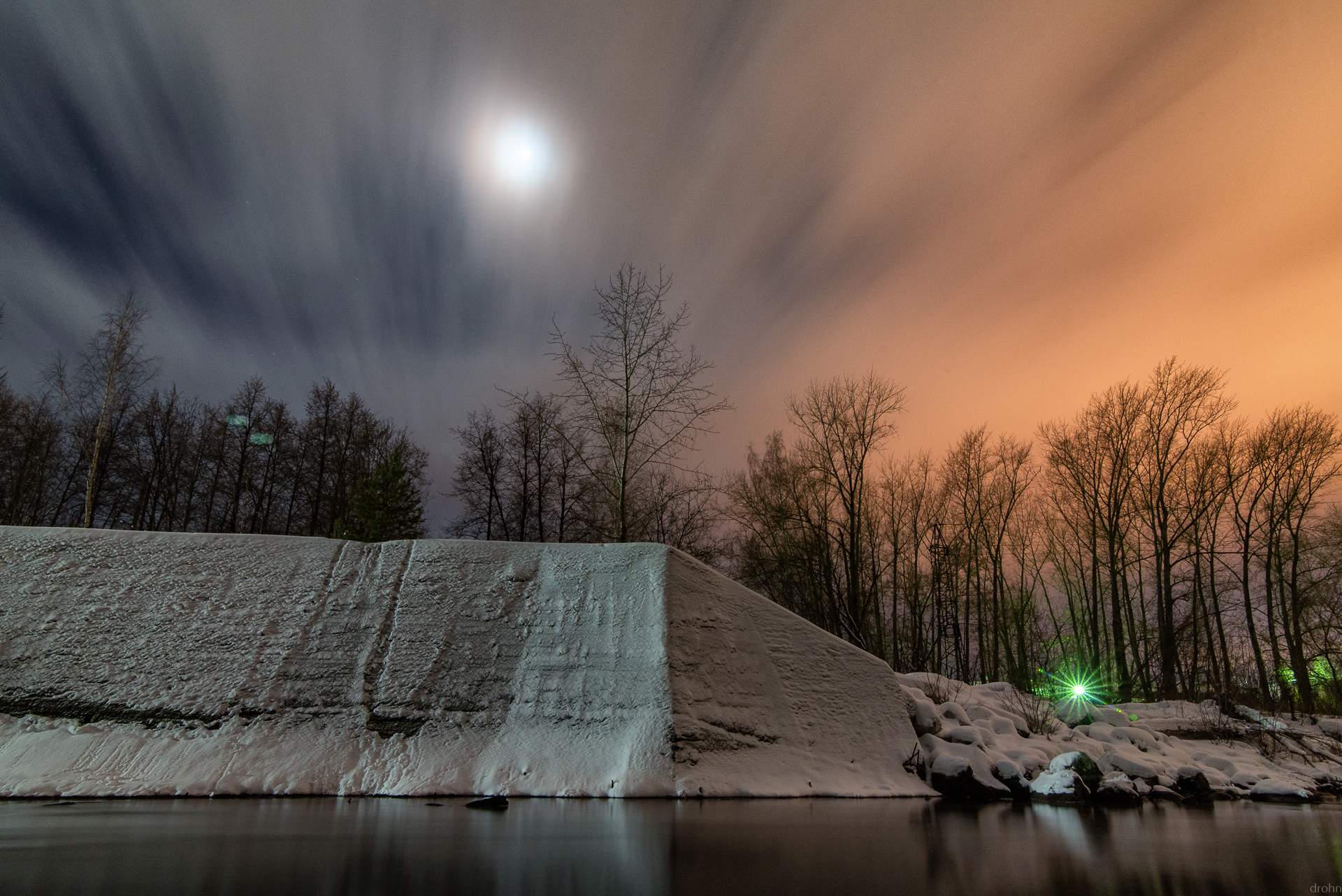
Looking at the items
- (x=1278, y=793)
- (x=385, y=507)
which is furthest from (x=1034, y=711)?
(x=385, y=507)

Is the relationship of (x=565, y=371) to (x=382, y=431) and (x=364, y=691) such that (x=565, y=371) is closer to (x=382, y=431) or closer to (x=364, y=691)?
(x=364, y=691)

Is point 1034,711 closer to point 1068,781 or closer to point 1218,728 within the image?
point 1068,781

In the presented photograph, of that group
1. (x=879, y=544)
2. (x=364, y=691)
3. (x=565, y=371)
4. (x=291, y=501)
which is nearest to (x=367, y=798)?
(x=364, y=691)

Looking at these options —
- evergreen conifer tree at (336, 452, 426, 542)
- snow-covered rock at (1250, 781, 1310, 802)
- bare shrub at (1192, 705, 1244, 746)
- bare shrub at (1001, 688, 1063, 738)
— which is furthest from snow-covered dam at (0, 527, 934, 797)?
evergreen conifer tree at (336, 452, 426, 542)

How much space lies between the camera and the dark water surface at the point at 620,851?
3.42 metres

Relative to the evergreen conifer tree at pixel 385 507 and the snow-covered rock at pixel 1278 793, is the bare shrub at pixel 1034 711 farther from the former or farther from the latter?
the evergreen conifer tree at pixel 385 507

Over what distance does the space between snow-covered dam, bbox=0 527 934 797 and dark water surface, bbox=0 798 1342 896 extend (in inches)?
38.3

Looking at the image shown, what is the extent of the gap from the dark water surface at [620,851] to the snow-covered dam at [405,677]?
3.19 feet

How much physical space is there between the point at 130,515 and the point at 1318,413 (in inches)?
1839

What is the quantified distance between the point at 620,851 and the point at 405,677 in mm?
5787

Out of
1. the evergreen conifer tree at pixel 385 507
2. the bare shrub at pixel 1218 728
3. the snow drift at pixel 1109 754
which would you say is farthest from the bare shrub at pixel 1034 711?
the evergreen conifer tree at pixel 385 507

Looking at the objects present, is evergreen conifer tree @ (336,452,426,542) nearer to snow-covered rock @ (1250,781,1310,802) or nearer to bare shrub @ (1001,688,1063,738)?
bare shrub @ (1001,688,1063,738)

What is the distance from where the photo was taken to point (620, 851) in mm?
4480

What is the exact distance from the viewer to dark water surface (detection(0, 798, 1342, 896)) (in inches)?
135
